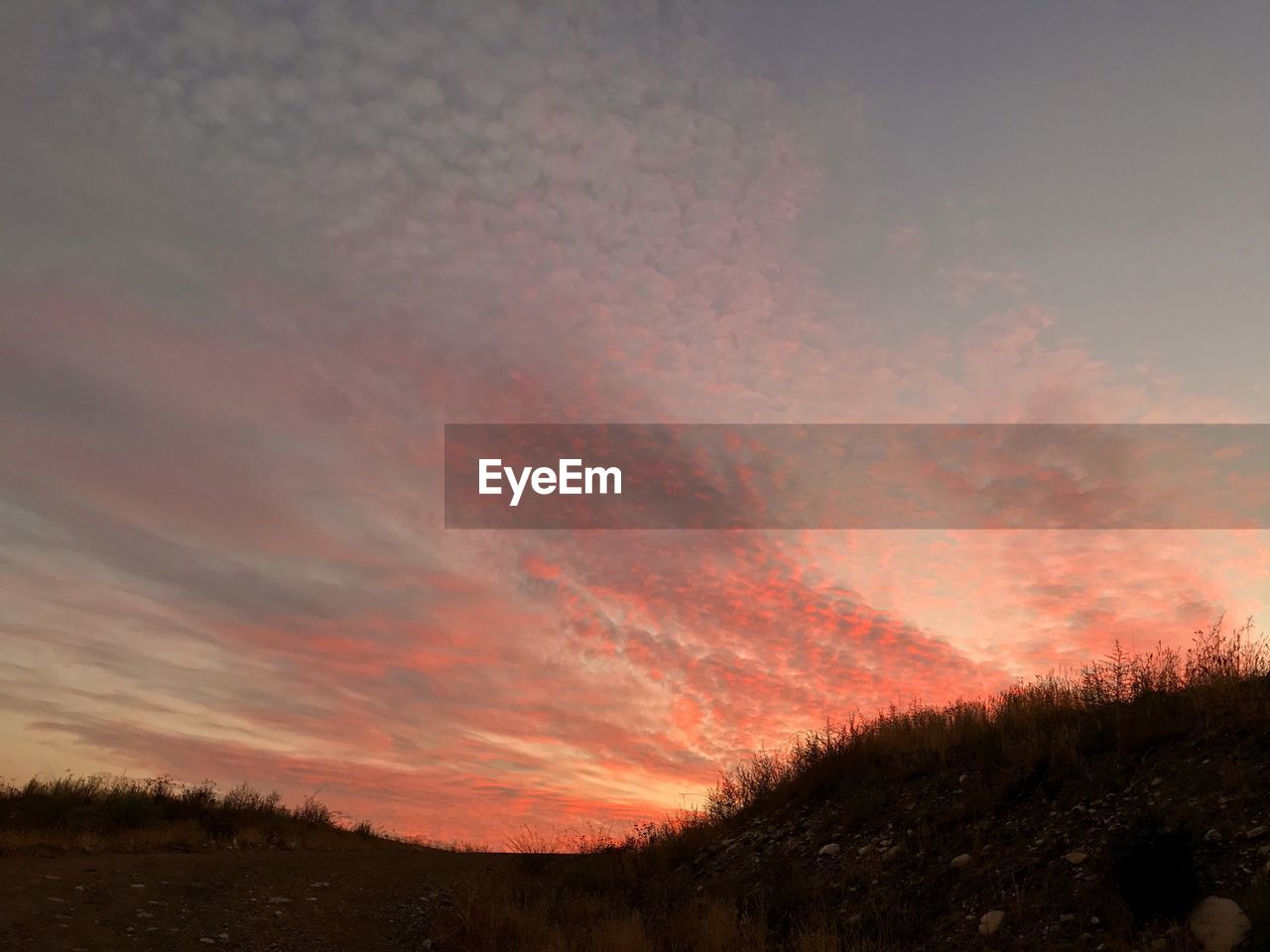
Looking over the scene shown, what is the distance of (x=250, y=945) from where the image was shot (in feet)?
34.2

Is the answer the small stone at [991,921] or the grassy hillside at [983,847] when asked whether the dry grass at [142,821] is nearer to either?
the grassy hillside at [983,847]

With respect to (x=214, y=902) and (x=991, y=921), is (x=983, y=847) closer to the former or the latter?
(x=991, y=921)

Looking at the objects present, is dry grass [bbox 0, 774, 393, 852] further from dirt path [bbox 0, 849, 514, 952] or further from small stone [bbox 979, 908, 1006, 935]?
small stone [bbox 979, 908, 1006, 935]

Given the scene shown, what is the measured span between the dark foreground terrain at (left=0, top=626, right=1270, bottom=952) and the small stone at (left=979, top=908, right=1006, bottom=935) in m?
0.02

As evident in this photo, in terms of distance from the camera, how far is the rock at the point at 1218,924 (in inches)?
281

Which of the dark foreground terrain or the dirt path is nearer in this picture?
the dark foreground terrain

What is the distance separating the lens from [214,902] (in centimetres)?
1154

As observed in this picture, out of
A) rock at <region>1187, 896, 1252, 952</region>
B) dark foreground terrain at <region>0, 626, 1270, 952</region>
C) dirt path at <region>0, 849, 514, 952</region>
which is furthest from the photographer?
dirt path at <region>0, 849, 514, 952</region>

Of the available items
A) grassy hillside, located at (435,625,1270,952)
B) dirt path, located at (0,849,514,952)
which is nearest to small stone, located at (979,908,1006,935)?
grassy hillside, located at (435,625,1270,952)

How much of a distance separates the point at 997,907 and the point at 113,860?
12.0 metres

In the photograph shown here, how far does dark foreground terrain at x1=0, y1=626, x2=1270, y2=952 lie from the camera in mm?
8425

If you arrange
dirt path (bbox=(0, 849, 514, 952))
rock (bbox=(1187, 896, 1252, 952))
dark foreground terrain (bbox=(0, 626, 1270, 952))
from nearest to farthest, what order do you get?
1. rock (bbox=(1187, 896, 1252, 952))
2. dark foreground terrain (bbox=(0, 626, 1270, 952))
3. dirt path (bbox=(0, 849, 514, 952))

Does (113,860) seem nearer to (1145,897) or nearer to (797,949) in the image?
(797,949)

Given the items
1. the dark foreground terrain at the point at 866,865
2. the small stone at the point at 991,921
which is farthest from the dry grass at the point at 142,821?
the small stone at the point at 991,921
